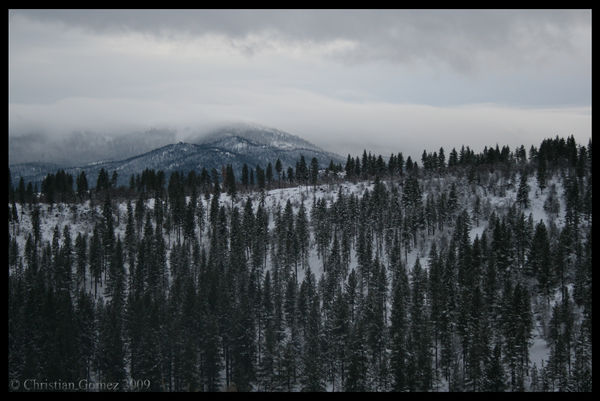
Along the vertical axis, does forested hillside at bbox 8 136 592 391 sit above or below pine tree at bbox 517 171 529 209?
below

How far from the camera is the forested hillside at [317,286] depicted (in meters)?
97.7

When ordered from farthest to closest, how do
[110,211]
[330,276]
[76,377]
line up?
[110,211] → [330,276] → [76,377]

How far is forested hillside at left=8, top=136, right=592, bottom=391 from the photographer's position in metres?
97.7

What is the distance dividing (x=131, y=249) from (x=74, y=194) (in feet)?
176

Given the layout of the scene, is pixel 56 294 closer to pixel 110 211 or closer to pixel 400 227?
pixel 110 211

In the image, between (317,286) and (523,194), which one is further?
(523,194)

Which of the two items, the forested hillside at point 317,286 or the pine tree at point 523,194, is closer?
the forested hillside at point 317,286

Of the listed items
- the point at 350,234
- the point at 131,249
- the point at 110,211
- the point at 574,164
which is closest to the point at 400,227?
the point at 350,234

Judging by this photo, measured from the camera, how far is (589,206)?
151 meters

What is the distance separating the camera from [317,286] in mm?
139375

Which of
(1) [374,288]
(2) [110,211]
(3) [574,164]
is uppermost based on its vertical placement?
(3) [574,164]

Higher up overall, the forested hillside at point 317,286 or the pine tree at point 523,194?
the pine tree at point 523,194

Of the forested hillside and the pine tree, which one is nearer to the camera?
the forested hillside

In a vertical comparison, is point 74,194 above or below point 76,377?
above
